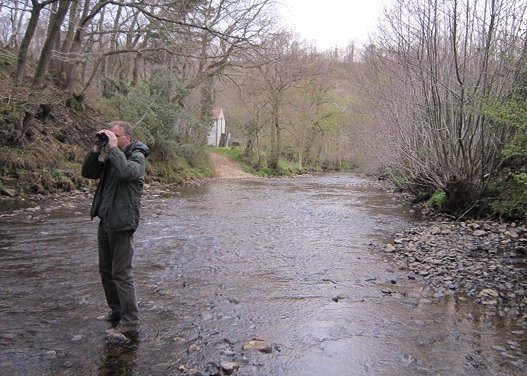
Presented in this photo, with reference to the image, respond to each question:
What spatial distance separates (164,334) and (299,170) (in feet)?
133

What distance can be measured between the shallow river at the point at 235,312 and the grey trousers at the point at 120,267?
0.33 meters

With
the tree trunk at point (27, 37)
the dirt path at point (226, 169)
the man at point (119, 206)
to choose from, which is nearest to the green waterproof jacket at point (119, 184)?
the man at point (119, 206)

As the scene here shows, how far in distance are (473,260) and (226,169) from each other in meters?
29.6

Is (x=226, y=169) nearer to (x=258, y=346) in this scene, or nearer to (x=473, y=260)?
(x=473, y=260)

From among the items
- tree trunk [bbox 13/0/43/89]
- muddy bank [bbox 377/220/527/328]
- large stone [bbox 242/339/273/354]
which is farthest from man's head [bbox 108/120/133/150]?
tree trunk [bbox 13/0/43/89]

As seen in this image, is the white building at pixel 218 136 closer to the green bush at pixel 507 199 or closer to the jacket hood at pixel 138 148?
the green bush at pixel 507 199

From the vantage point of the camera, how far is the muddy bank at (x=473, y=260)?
6637 millimetres

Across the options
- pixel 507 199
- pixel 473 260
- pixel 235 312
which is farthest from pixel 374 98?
pixel 235 312

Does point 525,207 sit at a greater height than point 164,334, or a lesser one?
greater

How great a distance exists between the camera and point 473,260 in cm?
854

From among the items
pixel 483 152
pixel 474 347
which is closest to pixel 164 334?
pixel 474 347

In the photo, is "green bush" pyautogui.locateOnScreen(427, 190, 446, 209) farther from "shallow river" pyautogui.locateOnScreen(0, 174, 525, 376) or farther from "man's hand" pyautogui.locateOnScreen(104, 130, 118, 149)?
"man's hand" pyautogui.locateOnScreen(104, 130, 118, 149)

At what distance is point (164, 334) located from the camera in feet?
16.1

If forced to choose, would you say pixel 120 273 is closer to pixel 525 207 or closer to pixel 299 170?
pixel 525 207
